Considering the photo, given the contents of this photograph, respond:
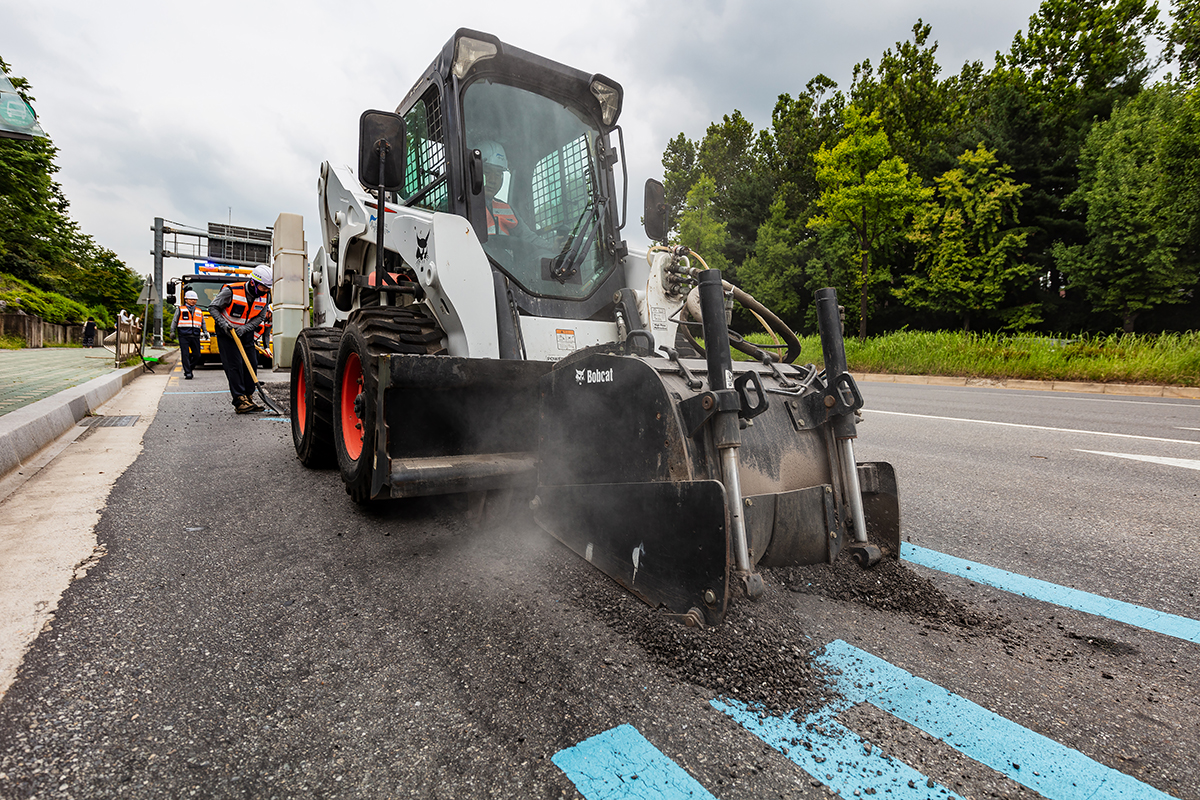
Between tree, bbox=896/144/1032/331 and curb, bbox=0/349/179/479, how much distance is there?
29.2 m

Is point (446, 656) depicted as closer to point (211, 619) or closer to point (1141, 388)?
point (211, 619)

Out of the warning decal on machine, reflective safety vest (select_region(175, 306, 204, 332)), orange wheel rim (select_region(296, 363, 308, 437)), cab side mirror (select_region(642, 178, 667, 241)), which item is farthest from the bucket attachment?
reflective safety vest (select_region(175, 306, 204, 332))

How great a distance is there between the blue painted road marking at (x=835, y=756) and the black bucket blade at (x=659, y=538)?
322 mm

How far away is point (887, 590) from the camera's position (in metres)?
2.41

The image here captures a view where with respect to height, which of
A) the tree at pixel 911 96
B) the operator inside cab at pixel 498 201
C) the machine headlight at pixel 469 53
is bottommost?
the operator inside cab at pixel 498 201

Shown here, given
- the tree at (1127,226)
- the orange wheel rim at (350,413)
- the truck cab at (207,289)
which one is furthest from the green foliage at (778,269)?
the orange wheel rim at (350,413)

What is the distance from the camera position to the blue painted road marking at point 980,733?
142 centimetres

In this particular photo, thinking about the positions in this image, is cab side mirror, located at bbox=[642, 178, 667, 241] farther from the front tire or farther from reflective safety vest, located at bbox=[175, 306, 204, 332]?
reflective safety vest, located at bbox=[175, 306, 204, 332]

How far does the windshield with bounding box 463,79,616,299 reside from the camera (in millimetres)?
3777

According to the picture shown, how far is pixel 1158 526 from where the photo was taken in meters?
3.39

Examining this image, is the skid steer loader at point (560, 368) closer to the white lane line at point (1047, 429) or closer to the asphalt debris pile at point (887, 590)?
the asphalt debris pile at point (887, 590)

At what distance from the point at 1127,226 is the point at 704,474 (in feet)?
99.1

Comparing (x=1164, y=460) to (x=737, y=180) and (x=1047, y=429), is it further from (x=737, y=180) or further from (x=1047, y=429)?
(x=737, y=180)

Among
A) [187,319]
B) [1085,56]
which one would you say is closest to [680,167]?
[1085,56]
